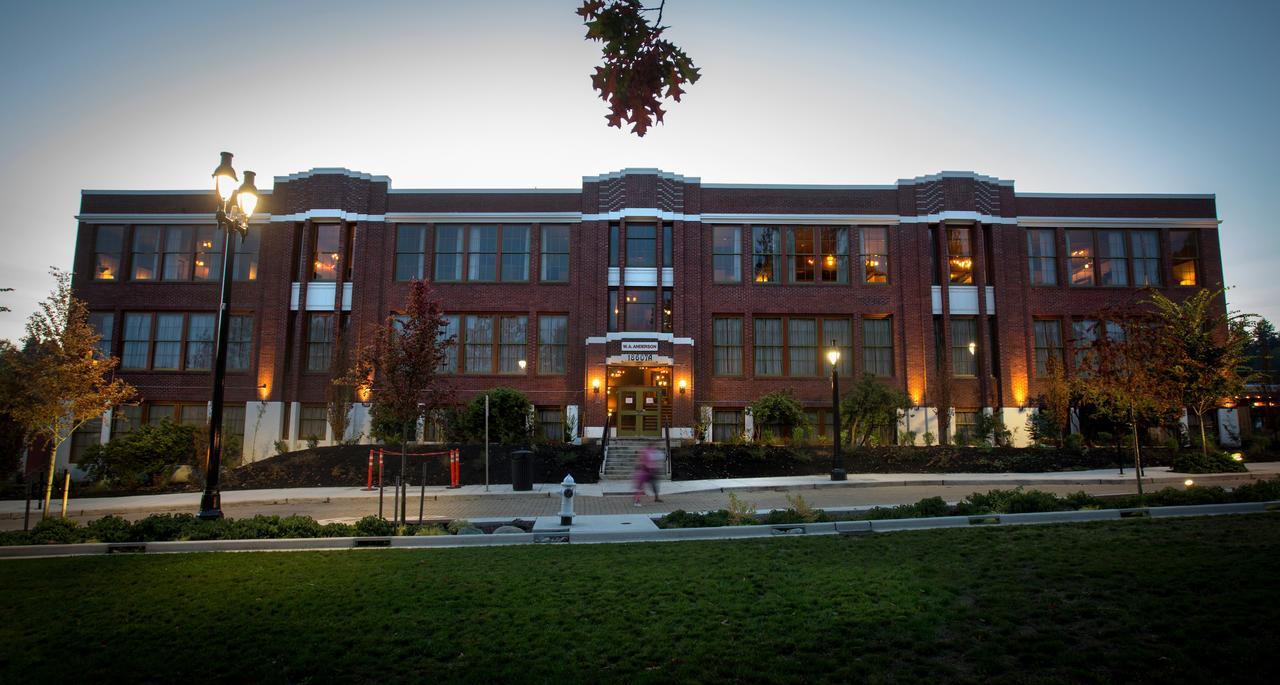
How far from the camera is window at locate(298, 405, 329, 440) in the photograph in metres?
29.2

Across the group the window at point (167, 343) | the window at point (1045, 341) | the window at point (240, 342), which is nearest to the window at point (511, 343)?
the window at point (240, 342)

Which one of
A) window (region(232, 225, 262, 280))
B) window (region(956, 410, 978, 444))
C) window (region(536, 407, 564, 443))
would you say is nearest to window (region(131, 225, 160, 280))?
window (region(232, 225, 262, 280))

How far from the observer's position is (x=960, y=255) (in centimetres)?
3056

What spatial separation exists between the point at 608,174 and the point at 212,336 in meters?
19.5

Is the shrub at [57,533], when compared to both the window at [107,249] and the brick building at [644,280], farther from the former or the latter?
the window at [107,249]

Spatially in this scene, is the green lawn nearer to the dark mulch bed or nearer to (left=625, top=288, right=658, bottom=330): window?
the dark mulch bed

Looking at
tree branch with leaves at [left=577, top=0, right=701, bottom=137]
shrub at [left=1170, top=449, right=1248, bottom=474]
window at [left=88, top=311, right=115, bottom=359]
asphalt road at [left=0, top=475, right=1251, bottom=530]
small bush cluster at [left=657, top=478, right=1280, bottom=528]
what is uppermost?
window at [left=88, top=311, right=115, bottom=359]

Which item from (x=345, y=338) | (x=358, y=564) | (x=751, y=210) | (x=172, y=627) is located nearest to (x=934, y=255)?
(x=751, y=210)

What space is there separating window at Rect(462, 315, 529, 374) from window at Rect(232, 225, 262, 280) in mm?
10324

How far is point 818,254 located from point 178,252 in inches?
1180

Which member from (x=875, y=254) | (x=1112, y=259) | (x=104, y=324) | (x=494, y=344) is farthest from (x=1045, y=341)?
(x=104, y=324)

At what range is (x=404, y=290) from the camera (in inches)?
1174

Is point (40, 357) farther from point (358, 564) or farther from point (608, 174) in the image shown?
point (608, 174)

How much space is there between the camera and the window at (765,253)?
30.2 m
